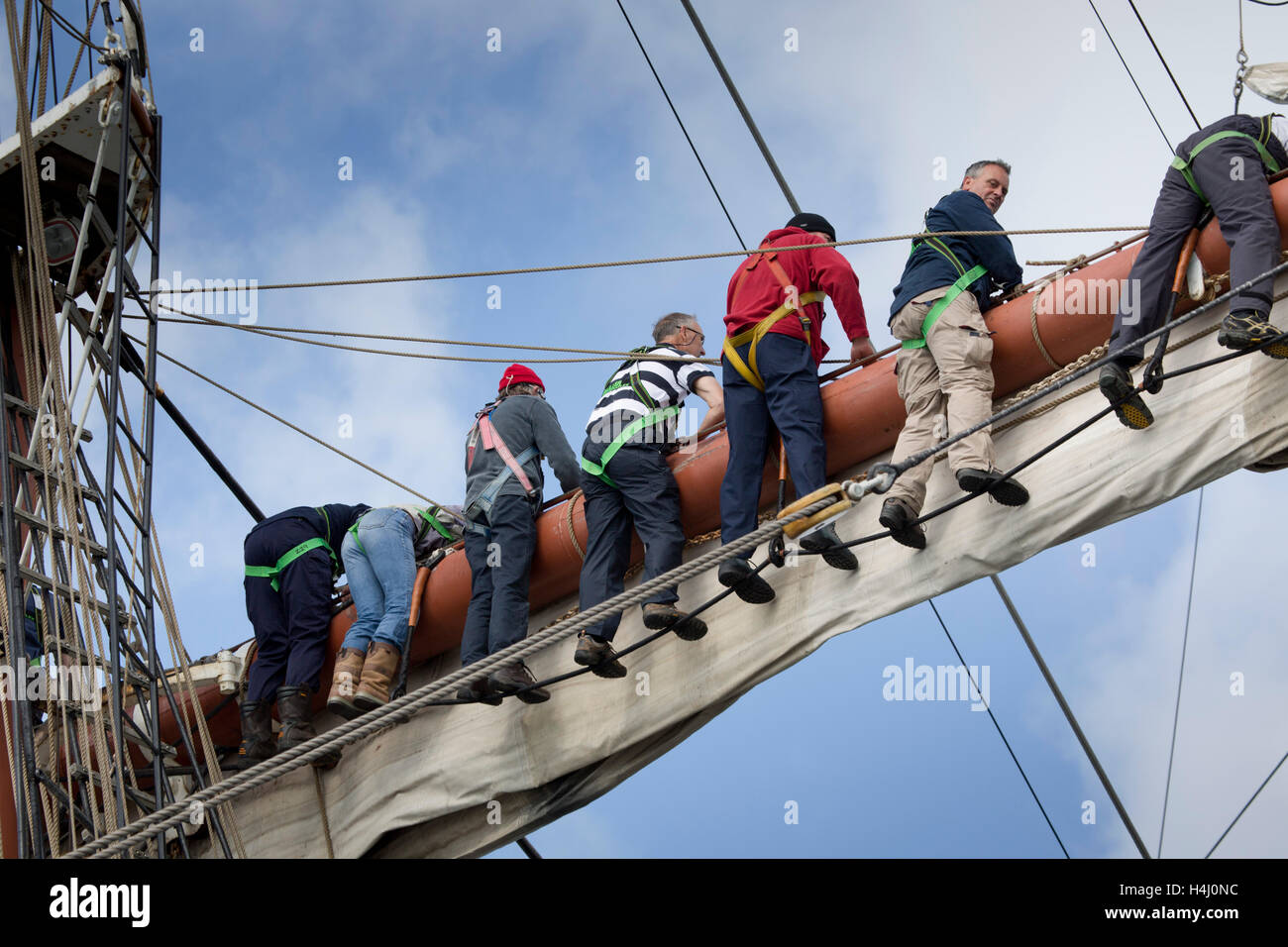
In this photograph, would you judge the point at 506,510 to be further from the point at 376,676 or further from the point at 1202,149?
the point at 1202,149

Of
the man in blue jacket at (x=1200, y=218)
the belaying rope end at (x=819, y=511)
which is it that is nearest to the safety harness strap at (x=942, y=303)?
the man in blue jacket at (x=1200, y=218)

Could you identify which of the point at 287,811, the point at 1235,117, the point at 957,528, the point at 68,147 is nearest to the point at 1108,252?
the point at 1235,117

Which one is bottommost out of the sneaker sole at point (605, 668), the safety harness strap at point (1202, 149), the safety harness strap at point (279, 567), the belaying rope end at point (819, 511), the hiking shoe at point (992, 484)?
the sneaker sole at point (605, 668)

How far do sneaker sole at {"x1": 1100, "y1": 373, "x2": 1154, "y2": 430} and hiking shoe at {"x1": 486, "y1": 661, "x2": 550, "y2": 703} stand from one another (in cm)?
230

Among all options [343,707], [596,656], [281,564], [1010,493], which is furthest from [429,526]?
[1010,493]

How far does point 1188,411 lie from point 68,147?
5.12m

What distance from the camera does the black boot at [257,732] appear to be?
6.47 meters

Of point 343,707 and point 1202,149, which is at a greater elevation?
point 1202,149

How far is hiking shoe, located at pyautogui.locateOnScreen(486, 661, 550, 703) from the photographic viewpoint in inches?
228

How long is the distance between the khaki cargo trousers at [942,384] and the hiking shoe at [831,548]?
0.24 metres

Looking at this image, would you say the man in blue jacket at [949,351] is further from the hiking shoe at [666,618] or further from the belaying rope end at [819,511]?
the hiking shoe at [666,618]

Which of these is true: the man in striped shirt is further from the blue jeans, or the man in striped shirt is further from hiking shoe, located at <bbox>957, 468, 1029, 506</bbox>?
hiking shoe, located at <bbox>957, 468, 1029, 506</bbox>

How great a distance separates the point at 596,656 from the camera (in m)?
Result: 5.68

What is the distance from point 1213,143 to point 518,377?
2768 mm
